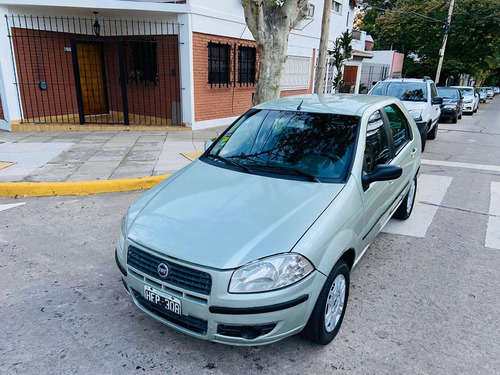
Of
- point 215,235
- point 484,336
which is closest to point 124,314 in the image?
point 215,235

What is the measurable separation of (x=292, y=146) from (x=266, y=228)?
3.94 ft

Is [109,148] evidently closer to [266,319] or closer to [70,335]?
[70,335]

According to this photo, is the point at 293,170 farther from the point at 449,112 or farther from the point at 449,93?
the point at 449,93

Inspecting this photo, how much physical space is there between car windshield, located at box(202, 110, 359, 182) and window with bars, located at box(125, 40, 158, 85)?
796 centimetres

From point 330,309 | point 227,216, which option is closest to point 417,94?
point 330,309

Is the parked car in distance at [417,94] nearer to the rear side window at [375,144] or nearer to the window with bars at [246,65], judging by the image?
the window with bars at [246,65]

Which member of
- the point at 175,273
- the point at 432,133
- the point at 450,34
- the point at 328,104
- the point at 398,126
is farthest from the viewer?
the point at 450,34

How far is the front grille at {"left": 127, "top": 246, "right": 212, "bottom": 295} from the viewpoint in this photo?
225cm

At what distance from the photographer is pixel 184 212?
268 cm

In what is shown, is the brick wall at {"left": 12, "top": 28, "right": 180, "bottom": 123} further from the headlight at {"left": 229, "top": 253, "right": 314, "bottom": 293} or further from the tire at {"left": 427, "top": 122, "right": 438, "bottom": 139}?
the headlight at {"left": 229, "top": 253, "right": 314, "bottom": 293}

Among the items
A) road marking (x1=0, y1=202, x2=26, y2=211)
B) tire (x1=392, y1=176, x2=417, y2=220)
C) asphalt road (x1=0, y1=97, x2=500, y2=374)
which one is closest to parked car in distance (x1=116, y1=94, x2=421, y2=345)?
asphalt road (x1=0, y1=97, x2=500, y2=374)

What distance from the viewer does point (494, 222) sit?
511 centimetres

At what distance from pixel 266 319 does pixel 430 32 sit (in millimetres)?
36432

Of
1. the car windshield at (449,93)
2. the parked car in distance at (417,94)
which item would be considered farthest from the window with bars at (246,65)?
the car windshield at (449,93)
